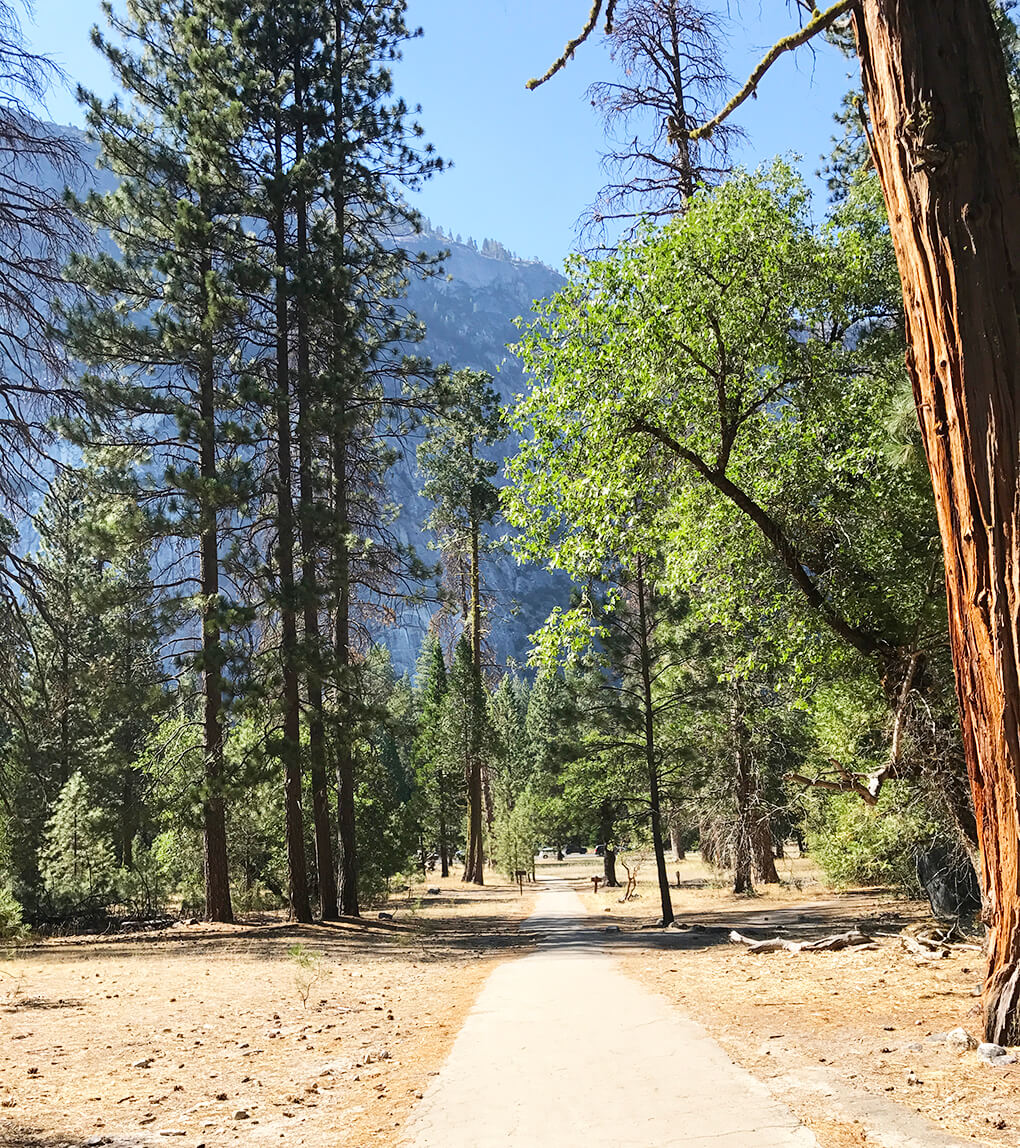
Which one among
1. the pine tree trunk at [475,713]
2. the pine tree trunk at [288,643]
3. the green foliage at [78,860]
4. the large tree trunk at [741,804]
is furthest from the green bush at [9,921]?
the pine tree trunk at [475,713]

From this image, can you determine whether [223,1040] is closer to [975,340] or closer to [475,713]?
[975,340]

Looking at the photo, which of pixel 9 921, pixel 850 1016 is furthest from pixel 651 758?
pixel 9 921

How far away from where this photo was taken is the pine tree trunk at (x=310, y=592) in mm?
16609

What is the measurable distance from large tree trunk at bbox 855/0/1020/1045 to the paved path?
172 cm

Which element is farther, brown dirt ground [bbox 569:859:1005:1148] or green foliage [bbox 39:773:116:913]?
green foliage [bbox 39:773:116:913]

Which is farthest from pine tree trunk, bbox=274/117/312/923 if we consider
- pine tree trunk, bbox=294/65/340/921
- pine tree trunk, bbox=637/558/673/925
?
pine tree trunk, bbox=637/558/673/925

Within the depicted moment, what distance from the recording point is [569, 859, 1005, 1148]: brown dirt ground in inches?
170

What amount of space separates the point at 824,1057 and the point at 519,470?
6.31 meters

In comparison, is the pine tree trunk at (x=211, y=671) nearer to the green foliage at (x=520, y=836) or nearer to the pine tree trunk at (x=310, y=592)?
the pine tree trunk at (x=310, y=592)

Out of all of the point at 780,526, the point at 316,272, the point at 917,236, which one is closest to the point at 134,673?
the point at 316,272

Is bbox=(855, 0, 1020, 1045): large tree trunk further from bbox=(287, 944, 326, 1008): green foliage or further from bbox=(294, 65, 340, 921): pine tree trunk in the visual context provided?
bbox=(294, 65, 340, 921): pine tree trunk

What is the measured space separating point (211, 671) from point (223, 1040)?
9658mm

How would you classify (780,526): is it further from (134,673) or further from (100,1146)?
(134,673)

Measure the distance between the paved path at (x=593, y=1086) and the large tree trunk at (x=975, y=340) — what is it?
5.65ft
